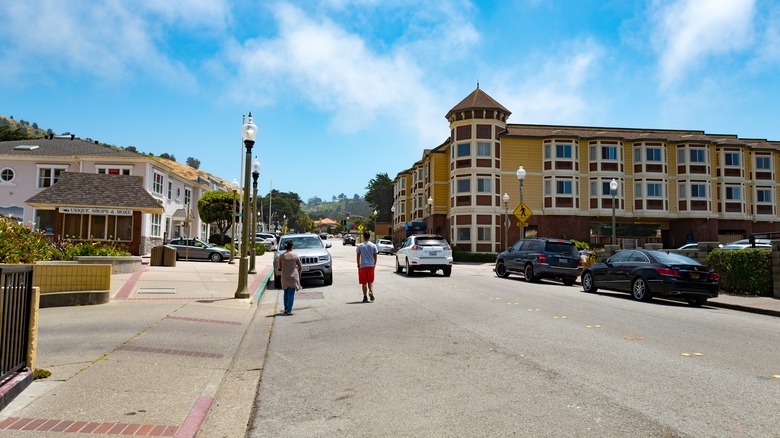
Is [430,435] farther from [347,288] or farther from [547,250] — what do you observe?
[547,250]

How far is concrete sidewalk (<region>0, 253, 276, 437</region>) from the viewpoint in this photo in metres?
4.38

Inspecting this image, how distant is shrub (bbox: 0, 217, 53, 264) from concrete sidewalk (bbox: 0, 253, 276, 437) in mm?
2308

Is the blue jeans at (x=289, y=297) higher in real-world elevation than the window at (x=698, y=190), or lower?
lower

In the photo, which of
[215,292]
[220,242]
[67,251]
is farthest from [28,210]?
[215,292]

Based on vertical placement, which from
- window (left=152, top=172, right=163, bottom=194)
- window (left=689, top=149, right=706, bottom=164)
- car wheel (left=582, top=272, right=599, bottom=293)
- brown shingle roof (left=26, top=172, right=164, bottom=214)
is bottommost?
car wheel (left=582, top=272, right=599, bottom=293)

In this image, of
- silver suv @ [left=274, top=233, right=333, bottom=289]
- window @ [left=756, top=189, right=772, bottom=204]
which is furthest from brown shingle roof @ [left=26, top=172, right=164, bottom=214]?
window @ [left=756, top=189, right=772, bottom=204]

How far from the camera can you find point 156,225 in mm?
40844

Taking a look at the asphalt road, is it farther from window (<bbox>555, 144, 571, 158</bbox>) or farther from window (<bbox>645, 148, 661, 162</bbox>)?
window (<bbox>645, 148, 661, 162</bbox>)

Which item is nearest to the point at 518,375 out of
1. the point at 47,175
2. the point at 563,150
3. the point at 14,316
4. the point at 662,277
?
the point at 14,316

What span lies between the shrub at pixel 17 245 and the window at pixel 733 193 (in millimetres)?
52628

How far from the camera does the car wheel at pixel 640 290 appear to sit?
14.9 meters

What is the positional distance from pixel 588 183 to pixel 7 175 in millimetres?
46657

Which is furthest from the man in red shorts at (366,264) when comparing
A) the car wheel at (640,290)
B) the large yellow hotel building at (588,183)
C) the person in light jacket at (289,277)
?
the large yellow hotel building at (588,183)

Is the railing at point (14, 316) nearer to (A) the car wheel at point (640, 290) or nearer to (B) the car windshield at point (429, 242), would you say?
(A) the car wheel at point (640, 290)
